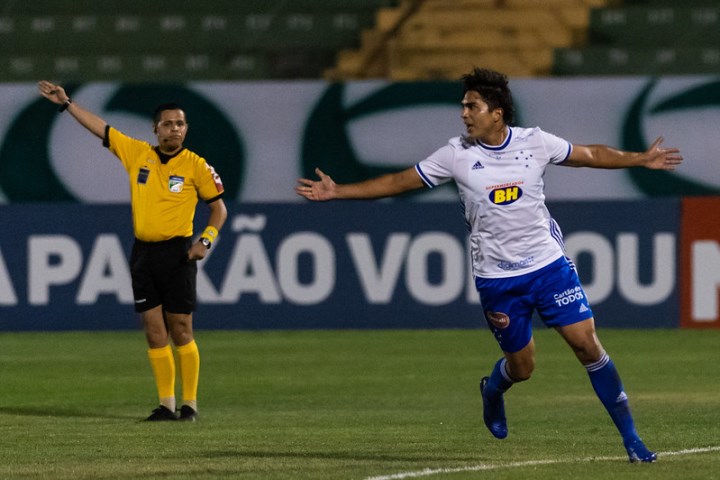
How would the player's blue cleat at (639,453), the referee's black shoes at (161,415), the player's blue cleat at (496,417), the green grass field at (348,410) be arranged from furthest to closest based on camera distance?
the referee's black shoes at (161,415), the player's blue cleat at (496,417), the green grass field at (348,410), the player's blue cleat at (639,453)

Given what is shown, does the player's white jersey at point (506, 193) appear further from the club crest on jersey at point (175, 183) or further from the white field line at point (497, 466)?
the club crest on jersey at point (175, 183)

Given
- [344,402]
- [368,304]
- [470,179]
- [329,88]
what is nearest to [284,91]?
[329,88]

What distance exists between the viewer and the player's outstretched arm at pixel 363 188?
8.12 metres

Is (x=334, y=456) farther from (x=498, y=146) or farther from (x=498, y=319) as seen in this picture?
(x=498, y=146)

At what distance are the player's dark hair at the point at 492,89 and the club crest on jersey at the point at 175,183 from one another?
2947 mm

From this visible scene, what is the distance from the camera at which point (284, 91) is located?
60.5 feet

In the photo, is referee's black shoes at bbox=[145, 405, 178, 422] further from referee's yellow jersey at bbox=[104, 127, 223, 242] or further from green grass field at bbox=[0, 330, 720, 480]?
referee's yellow jersey at bbox=[104, 127, 223, 242]

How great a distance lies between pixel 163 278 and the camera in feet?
35.1

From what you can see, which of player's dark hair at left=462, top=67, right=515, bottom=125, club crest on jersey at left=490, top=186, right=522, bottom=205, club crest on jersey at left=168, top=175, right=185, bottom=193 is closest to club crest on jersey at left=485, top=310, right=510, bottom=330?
club crest on jersey at left=490, top=186, right=522, bottom=205

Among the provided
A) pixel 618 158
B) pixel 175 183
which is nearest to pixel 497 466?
pixel 618 158

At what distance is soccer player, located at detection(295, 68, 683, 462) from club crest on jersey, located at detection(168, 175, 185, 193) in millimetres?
2710

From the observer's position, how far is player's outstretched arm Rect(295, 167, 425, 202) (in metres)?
8.12

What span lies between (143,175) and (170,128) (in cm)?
42

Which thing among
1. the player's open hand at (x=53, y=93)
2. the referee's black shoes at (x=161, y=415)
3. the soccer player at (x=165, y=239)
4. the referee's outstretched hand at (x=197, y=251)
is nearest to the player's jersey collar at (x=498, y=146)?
the referee's outstretched hand at (x=197, y=251)
